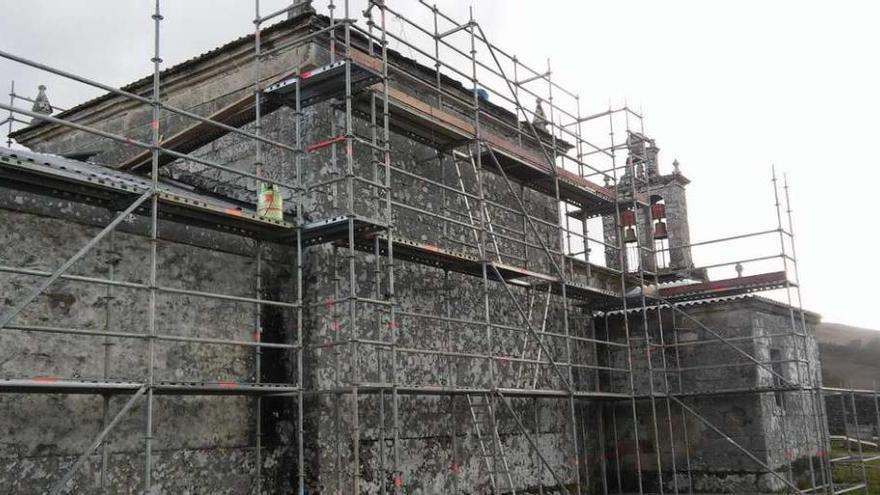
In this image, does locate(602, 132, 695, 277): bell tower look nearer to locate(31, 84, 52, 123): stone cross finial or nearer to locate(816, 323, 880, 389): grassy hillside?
locate(31, 84, 52, 123): stone cross finial

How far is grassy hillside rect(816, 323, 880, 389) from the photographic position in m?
35.9

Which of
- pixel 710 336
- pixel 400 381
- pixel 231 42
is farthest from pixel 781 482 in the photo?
pixel 231 42

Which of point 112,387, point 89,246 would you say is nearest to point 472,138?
point 89,246

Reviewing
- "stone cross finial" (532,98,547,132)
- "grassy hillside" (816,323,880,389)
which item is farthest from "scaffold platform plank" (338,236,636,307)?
"grassy hillside" (816,323,880,389)

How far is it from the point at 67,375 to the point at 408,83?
6.19 meters

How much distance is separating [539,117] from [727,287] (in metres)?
4.18

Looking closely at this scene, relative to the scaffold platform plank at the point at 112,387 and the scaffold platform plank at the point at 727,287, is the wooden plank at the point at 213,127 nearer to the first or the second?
the scaffold platform plank at the point at 112,387

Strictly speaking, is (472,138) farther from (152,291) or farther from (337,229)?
(152,291)

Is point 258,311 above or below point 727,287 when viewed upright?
below

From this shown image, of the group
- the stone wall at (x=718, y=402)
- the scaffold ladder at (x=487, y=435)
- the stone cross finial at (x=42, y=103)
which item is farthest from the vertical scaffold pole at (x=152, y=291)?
the stone wall at (x=718, y=402)

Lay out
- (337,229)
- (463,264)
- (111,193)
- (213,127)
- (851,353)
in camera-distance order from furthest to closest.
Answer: (851,353), (463,264), (213,127), (337,229), (111,193)

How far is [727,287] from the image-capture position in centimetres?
1352

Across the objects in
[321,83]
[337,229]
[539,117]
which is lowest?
[337,229]

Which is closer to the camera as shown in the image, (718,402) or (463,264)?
(463,264)
